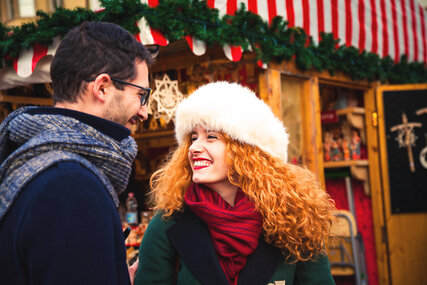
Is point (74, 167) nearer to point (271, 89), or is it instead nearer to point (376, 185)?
point (271, 89)

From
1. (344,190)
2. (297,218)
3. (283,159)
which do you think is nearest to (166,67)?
(283,159)

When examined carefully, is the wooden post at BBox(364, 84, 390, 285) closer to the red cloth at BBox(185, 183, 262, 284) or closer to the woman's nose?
the red cloth at BBox(185, 183, 262, 284)

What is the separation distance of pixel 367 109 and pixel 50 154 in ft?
15.5

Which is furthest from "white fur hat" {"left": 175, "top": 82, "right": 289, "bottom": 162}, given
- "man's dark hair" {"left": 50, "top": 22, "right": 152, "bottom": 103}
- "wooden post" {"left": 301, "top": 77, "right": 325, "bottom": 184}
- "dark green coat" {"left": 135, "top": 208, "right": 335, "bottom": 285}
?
"wooden post" {"left": 301, "top": 77, "right": 325, "bottom": 184}

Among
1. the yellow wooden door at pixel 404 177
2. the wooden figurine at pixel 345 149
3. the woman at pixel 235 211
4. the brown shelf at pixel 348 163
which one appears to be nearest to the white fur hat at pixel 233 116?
the woman at pixel 235 211

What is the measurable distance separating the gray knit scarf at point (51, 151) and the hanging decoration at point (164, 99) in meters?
2.18

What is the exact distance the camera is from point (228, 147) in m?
2.11

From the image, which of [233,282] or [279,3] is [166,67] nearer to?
[279,3]

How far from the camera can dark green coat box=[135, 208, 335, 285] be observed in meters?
1.93

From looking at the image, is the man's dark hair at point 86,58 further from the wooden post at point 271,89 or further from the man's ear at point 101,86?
the wooden post at point 271,89

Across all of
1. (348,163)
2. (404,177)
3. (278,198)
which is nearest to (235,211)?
(278,198)

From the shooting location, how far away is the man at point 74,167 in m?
0.99

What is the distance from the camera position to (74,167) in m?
1.06

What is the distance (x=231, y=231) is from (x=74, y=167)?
1.07 metres
